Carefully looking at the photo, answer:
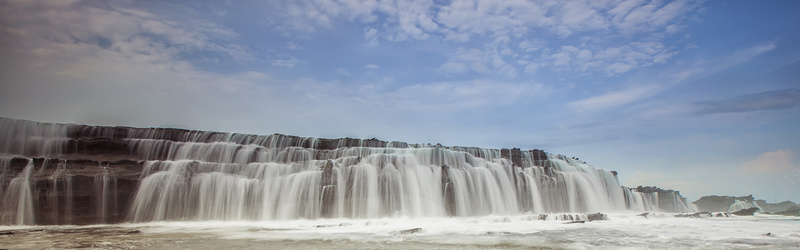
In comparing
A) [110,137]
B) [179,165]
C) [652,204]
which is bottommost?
[652,204]

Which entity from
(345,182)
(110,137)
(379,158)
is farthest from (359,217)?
(110,137)

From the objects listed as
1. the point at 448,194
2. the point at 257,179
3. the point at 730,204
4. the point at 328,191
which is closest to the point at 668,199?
the point at 730,204

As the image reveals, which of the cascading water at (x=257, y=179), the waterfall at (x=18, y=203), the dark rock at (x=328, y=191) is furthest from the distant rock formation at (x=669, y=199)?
the waterfall at (x=18, y=203)

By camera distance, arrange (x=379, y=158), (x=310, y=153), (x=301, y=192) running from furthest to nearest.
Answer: (x=310, y=153)
(x=379, y=158)
(x=301, y=192)

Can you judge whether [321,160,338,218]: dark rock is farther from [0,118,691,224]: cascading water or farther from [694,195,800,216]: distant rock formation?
[694,195,800,216]: distant rock formation

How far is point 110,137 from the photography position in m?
23.2

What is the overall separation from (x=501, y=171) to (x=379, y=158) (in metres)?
8.02

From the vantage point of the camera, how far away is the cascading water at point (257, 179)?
61.4ft

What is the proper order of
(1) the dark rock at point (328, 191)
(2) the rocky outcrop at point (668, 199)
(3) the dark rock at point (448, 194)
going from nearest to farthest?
1. (1) the dark rock at point (328, 191)
2. (3) the dark rock at point (448, 194)
3. (2) the rocky outcrop at point (668, 199)

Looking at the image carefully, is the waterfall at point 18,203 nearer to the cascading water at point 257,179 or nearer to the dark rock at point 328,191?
the cascading water at point 257,179

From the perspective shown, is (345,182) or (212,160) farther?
(212,160)

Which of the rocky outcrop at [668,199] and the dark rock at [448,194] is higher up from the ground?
the dark rock at [448,194]

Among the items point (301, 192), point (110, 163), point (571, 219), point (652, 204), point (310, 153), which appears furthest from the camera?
point (652, 204)

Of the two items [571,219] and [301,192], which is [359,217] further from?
[571,219]
